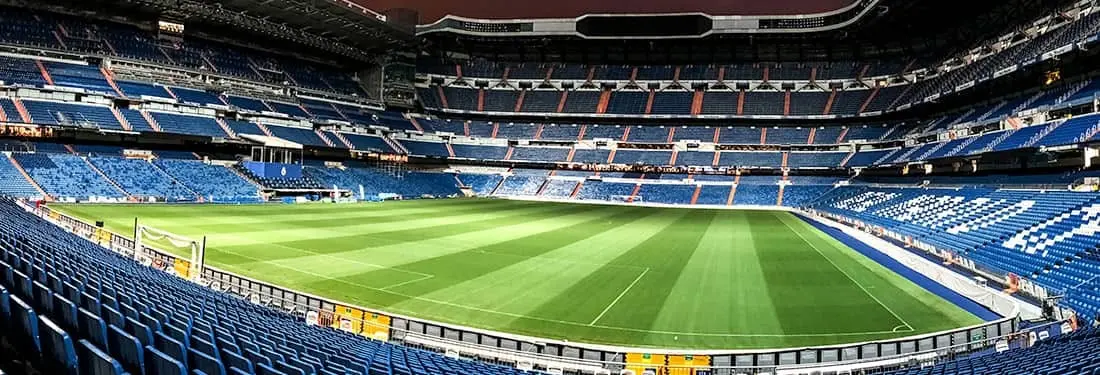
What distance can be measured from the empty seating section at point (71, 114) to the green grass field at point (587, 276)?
13856mm

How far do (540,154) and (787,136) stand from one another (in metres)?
31.3

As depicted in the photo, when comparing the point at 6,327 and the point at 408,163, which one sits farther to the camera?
the point at 408,163

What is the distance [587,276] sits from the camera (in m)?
22.4

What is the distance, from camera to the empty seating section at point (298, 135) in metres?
60.4

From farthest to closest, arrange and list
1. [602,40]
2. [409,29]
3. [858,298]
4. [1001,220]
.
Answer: [602,40]
[409,29]
[1001,220]
[858,298]

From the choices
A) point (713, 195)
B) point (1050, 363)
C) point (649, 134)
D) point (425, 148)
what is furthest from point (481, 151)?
point (1050, 363)

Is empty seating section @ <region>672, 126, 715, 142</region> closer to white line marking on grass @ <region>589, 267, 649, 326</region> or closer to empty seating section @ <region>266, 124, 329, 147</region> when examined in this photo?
empty seating section @ <region>266, 124, 329, 147</region>

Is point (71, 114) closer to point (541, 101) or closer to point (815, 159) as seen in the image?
point (541, 101)

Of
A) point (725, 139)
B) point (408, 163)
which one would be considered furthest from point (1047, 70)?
point (408, 163)

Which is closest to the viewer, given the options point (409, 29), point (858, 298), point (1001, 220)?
point (858, 298)

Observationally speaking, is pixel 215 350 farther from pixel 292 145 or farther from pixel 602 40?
pixel 602 40

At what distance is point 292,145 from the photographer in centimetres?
5875

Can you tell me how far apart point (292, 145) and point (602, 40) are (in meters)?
42.2

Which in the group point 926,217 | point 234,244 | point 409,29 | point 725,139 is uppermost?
point 409,29
